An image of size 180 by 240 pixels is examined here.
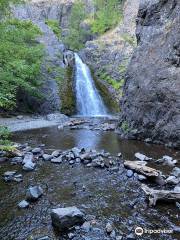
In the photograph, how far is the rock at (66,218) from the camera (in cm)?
649

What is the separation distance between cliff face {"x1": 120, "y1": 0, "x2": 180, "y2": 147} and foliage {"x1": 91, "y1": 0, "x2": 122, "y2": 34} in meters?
27.9

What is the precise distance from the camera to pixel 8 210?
24.6ft

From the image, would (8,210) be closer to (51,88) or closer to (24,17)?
(51,88)

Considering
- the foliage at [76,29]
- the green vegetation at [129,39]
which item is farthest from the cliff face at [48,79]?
the green vegetation at [129,39]

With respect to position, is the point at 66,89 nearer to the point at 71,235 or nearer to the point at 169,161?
the point at 169,161

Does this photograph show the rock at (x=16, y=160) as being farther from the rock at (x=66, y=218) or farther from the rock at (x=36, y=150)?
the rock at (x=66, y=218)

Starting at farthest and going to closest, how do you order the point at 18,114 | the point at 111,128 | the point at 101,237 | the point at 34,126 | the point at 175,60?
1. the point at 18,114
2. the point at 34,126
3. the point at 111,128
4. the point at 175,60
5. the point at 101,237

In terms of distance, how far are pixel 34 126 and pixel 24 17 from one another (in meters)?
23.3

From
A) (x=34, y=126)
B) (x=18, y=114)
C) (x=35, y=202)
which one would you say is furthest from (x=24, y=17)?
(x=35, y=202)

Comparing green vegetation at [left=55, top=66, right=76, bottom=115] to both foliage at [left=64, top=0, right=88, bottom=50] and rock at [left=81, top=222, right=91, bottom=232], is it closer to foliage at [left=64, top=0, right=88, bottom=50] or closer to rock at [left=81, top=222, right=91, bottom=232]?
foliage at [left=64, top=0, right=88, bottom=50]

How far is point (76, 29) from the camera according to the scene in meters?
48.0

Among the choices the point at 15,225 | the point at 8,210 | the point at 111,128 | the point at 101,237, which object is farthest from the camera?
the point at 111,128

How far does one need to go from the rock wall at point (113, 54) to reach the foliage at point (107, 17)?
1414 millimetres

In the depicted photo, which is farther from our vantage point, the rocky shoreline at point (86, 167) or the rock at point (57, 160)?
the rock at point (57, 160)
